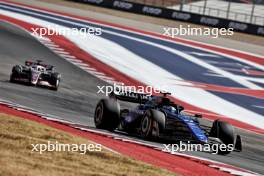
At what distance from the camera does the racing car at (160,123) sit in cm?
1400

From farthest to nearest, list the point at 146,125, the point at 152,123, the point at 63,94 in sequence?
the point at 63,94
the point at 146,125
the point at 152,123

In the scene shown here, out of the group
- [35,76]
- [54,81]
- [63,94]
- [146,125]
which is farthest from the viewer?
[54,81]

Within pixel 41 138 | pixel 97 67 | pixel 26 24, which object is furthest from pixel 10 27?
pixel 41 138

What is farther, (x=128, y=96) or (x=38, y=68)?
(x=38, y=68)

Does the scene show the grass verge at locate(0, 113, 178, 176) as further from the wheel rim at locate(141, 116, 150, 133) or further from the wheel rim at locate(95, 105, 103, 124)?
the wheel rim at locate(95, 105, 103, 124)

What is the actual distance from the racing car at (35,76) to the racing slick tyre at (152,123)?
8526 mm

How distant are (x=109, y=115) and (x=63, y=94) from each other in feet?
24.0

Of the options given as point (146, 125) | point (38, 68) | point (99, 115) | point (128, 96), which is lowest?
point (38, 68)

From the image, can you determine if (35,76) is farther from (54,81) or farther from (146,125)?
(146,125)

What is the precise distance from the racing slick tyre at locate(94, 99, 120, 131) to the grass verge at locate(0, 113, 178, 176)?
2.99 m

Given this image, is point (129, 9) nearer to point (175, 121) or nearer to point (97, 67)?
point (97, 67)

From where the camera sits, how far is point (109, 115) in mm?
15172

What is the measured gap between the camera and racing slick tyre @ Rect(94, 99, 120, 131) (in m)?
15.2

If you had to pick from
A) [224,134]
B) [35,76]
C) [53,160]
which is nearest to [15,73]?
[35,76]
